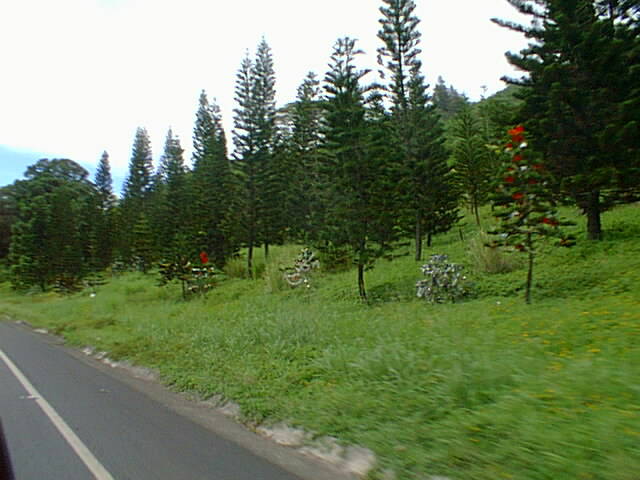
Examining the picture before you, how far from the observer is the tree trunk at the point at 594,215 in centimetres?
1430

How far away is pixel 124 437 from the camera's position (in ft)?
18.7

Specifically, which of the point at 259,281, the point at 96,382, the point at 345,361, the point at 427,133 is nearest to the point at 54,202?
the point at 259,281

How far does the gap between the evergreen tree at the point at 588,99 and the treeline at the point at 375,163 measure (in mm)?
36

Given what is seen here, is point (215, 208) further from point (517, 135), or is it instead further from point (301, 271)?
point (517, 135)

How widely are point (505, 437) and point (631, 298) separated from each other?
6622mm

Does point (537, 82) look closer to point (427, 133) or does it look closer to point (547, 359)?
point (427, 133)

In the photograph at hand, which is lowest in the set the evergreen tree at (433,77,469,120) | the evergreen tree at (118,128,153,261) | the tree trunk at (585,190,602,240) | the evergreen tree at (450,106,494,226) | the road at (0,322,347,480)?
the road at (0,322,347,480)

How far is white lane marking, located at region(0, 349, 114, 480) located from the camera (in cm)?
477

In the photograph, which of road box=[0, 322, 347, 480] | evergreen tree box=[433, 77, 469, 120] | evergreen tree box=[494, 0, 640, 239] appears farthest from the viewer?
evergreen tree box=[433, 77, 469, 120]

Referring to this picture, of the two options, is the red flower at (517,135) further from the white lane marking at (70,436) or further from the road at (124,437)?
the white lane marking at (70,436)

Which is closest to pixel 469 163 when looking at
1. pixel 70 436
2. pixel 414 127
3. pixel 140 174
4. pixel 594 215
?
pixel 414 127

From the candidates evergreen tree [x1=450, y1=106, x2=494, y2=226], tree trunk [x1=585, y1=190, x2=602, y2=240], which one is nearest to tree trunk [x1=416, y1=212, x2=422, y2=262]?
evergreen tree [x1=450, y1=106, x2=494, y2=226]

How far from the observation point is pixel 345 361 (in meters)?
7.09

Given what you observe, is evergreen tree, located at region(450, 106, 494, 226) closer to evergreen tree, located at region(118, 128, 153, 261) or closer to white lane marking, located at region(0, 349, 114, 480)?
white lane marking, located at region(0, 349, 114, 480)
